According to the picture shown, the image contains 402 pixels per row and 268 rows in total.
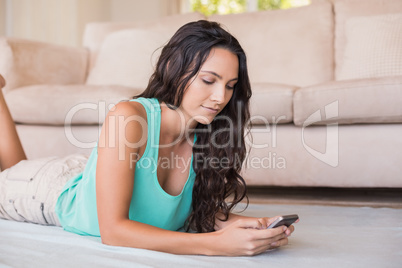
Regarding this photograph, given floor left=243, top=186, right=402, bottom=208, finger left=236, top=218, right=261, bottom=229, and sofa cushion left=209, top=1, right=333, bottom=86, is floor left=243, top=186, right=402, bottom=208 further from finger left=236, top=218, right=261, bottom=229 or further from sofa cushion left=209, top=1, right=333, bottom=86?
finger left=236, top=218, right=261, bottom=229

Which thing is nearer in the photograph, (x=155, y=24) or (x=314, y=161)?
(x=314, y=161)

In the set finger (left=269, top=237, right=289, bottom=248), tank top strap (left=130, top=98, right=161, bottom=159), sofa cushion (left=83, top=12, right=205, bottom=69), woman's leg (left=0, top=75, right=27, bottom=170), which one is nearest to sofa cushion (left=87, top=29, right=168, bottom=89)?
sofa cushion (left=83, top=12, right=205, bottom=69)

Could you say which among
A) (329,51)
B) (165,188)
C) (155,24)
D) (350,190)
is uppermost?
(155,24)

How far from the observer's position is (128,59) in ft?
10.1

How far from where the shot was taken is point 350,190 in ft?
8.41

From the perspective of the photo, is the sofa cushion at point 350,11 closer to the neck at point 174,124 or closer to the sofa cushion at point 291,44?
the sofa cushion at point 291,44

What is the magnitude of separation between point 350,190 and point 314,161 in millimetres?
486

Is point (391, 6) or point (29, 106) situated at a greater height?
point (391, 6)

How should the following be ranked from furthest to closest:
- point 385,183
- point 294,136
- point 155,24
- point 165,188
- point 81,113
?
1. point 155,24
2. point 81,113
3. point 294,136
4. point 385,183
5. point 165,188

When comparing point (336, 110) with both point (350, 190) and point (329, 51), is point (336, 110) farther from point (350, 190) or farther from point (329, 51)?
point (329, 51)

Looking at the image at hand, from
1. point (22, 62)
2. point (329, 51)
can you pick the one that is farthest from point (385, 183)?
point (22, 62)

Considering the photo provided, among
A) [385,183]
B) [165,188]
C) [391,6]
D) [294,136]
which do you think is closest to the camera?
[165,188]

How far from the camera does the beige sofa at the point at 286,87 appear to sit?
2131 millimetres

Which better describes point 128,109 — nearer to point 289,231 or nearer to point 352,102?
point 289,231
